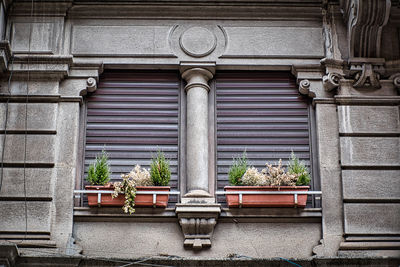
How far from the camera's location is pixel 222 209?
11.4m

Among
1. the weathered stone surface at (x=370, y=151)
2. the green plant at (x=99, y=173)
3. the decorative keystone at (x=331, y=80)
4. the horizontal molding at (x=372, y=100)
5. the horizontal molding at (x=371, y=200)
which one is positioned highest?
the decorative keystone at (x=331, y=80)

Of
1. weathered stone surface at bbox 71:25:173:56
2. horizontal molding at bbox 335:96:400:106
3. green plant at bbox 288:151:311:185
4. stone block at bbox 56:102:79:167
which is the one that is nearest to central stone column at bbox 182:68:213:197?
weathered stone surface at bbox 71:25:173:56

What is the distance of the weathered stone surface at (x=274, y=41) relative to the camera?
12.5 meters

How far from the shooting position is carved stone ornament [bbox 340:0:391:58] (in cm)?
1171

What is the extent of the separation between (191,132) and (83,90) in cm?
185

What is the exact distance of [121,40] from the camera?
41.3ft

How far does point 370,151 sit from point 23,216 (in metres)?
5.23

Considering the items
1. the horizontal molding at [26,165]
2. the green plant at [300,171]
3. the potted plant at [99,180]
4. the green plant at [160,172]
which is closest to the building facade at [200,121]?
the horizontal molding at [26,165]

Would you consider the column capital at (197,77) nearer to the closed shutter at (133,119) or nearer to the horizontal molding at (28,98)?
the closed shutter at (133,119)

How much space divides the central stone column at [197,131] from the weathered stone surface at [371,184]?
2097mm

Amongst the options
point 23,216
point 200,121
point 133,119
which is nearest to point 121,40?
point 133,119

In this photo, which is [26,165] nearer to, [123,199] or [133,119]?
[123,199]

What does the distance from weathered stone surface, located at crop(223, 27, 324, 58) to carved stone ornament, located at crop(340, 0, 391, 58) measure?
555 millimetres

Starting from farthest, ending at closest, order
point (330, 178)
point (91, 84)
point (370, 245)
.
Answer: point (91, 84)
point (330, 178)
point (370, 245)
